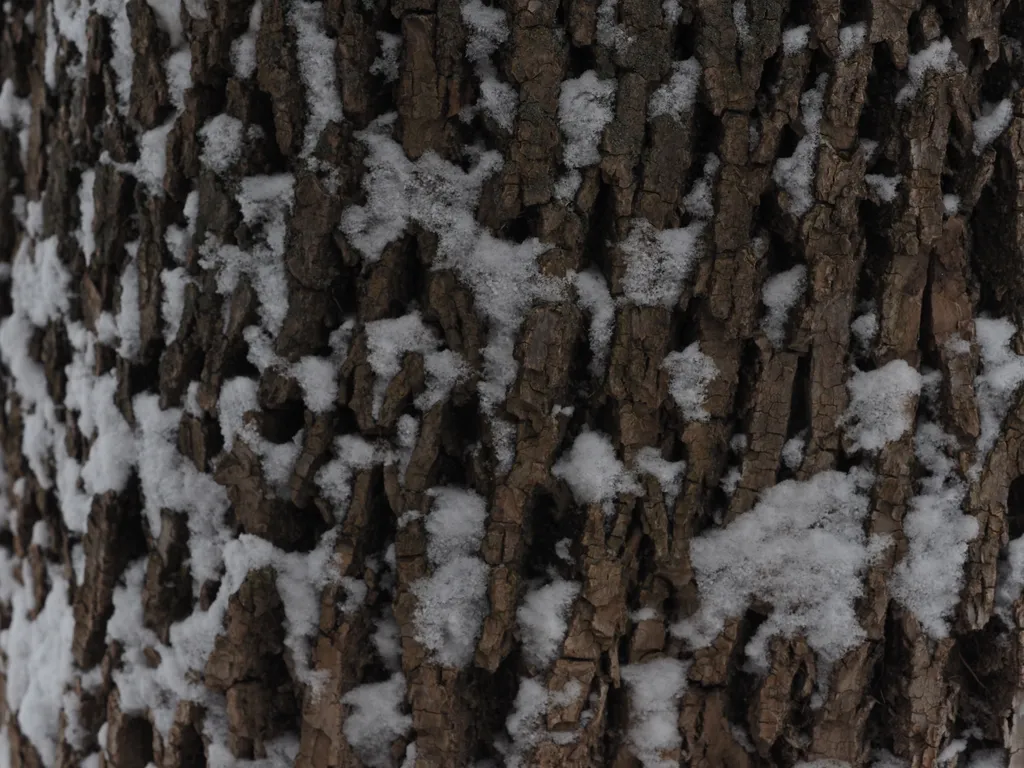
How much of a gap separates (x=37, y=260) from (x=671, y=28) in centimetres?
135

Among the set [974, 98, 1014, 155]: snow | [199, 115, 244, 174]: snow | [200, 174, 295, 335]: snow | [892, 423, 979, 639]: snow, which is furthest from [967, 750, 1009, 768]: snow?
[199, 115, 244, 174]: snow

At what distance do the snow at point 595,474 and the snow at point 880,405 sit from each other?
1.11 feet

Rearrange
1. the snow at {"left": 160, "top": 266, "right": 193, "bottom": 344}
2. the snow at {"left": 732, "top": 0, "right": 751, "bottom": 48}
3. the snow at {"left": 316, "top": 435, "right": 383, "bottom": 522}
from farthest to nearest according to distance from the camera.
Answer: the snow at {"left": 160, "top": 266, "right": 193, "bottom": 344} → the snow at {"left": 316, "top": 435, "right": 383, "bottom": 522} → the snow at {"left": 732, "top": 0, "right": 751, "bottom": 48}

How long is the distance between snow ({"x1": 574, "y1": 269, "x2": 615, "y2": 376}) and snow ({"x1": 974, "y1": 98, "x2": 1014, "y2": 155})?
59 cm

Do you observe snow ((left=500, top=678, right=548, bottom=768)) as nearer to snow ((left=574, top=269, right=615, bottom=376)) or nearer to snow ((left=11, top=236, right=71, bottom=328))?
snow ((left=574, top=269, right=615, bottom=376))

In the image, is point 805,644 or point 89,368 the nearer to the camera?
point 805,644

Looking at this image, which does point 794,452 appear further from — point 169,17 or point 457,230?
point 169,17

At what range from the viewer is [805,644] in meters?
1.29

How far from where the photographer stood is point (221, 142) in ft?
4.44

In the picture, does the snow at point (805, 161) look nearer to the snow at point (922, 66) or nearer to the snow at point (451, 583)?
the snow at point (922, 66)

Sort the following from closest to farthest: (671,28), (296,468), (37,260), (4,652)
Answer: (671,28) < (296,468) < (37,260) < (4,652)

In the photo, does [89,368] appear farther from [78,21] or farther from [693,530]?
[693,530]

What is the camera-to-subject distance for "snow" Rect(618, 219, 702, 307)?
1.23m

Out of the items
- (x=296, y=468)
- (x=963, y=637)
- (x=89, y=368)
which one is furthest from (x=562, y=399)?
(x=89, y=368)
